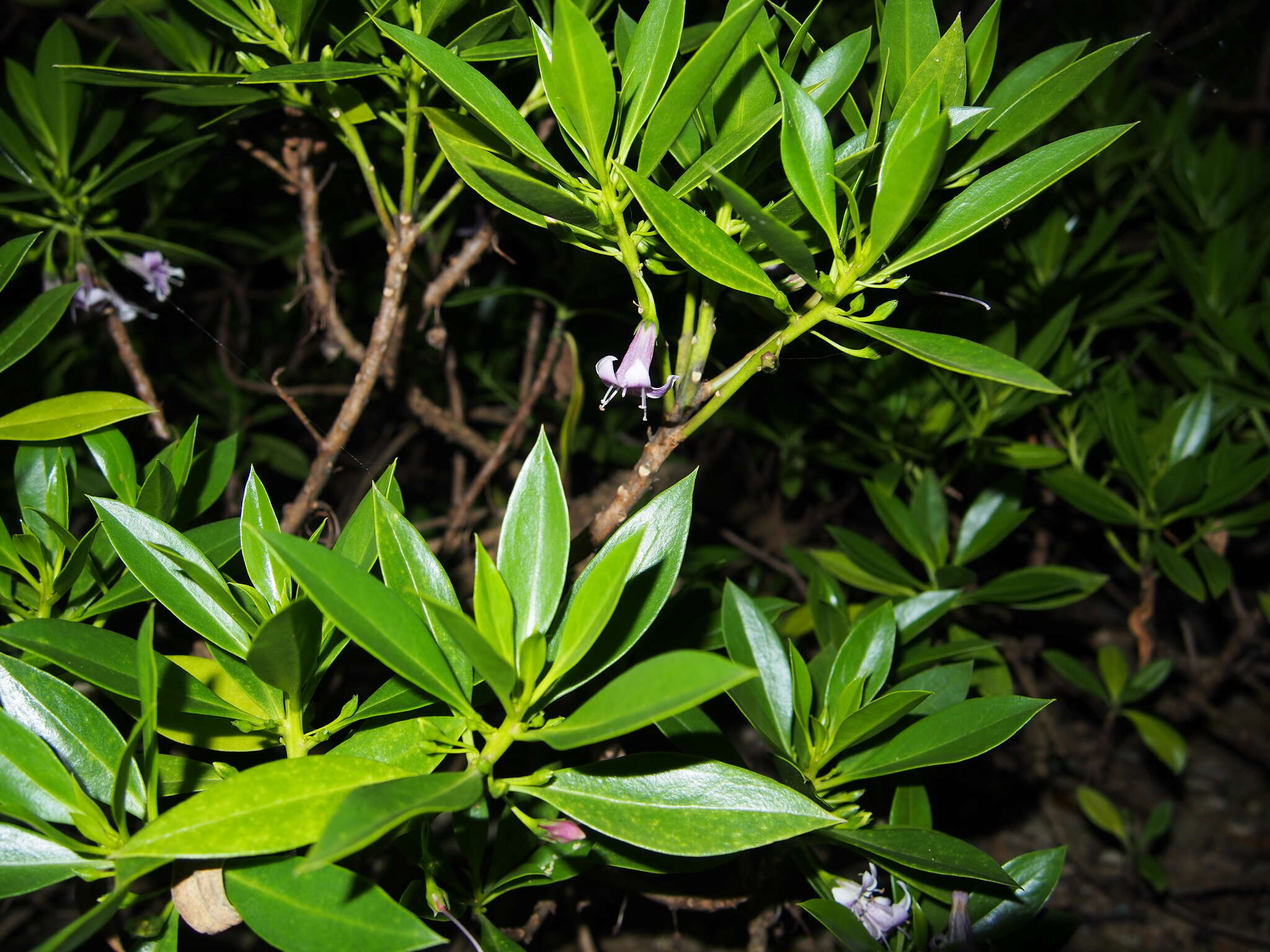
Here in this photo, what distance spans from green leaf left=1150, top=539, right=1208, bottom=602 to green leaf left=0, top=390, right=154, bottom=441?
1.13 m

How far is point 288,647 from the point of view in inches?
16.4

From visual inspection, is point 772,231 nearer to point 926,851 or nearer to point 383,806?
point 383,806

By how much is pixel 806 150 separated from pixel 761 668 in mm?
374

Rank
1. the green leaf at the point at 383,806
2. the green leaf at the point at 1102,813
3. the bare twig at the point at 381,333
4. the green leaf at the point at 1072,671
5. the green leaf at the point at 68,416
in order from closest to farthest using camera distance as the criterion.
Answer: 1. the green leaf at the point at 383,806
2. the green leaf at the point at 68,416
3. the bare twig at the point at 381,333
4. the green leaf at the point at 1072,671
5. the green leaf at the point at 1102,813

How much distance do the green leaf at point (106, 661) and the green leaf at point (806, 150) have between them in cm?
43

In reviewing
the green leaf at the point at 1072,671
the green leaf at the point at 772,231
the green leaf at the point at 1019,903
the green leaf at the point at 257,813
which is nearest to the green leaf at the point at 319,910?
the green leaf at the point at 257,813

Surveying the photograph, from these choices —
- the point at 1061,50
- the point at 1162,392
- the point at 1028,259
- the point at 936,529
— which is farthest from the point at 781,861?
the point at 1162,392

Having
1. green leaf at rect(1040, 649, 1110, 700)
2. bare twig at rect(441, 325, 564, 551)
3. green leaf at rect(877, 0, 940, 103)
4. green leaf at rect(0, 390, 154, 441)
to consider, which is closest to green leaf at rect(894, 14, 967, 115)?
green leaf at rect(877, 0, 940, 103)

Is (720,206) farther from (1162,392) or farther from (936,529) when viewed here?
(1162,392)

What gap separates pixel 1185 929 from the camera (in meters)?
1.54

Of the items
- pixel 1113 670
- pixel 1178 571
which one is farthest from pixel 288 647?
pixel 1113 670

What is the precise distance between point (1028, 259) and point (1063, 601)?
50 cm

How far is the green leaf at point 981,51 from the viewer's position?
59 centimetres

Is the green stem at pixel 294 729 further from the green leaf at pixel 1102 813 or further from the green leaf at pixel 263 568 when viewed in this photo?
the green leaf at pixel 1102 813
